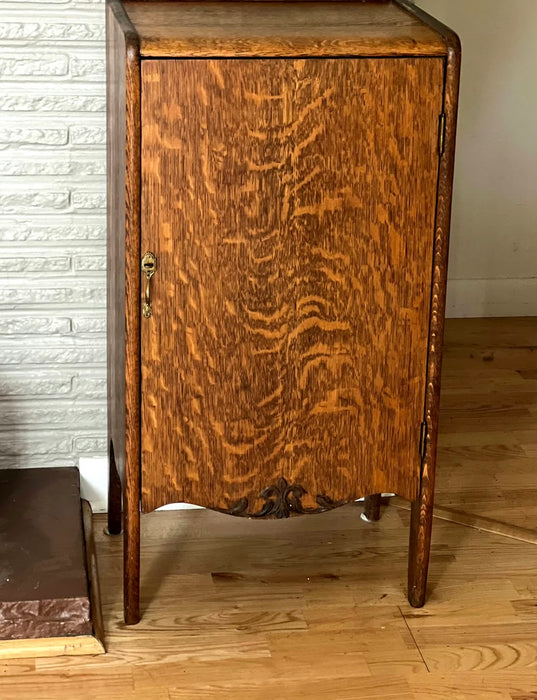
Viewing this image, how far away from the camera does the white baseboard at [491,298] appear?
338 centimetres

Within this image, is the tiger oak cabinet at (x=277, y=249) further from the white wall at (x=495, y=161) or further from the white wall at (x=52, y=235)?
the white wall at (x=495, y=161)

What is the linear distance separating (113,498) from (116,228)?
579 mm

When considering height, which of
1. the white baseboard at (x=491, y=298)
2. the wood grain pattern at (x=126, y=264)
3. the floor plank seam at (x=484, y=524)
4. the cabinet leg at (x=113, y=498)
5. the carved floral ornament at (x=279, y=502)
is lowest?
the white baseboard at (x=491, y=298)

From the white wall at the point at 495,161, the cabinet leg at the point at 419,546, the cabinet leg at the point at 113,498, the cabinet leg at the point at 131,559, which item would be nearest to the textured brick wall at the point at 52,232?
the cabinet leg at the point at 113,498

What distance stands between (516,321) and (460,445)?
0.88 m

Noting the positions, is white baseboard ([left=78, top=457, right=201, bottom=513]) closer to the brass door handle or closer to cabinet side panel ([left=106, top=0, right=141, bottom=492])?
cabinet side panel ([left=106, top=0, right=141, bottom=492])

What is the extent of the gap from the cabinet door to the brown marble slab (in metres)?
0.24

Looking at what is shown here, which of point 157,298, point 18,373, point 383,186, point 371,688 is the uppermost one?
point 383,186

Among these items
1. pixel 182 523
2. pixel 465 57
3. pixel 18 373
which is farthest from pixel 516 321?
pixel 18 373

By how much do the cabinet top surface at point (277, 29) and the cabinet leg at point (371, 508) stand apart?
97 cm

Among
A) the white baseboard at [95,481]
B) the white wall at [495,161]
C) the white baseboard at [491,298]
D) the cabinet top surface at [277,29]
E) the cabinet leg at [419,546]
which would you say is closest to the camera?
the cabinet top surface at [277,29]

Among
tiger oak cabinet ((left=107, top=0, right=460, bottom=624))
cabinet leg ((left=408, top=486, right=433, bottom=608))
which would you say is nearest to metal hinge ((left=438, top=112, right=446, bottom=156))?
tiger oak cabinet ((left=107, top=0, right=460, bottom=624))

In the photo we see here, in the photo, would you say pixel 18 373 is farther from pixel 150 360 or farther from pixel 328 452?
pixel 328 452

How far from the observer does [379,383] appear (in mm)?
1813
